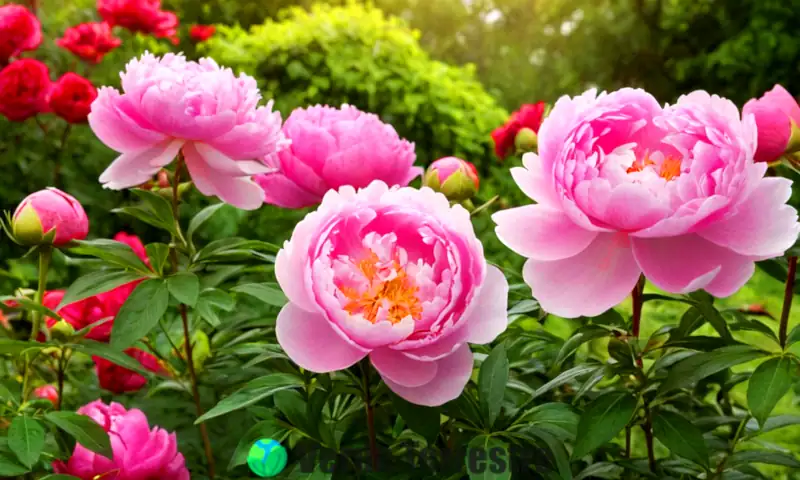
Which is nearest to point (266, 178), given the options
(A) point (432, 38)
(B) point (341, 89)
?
(B) point (341, 89)

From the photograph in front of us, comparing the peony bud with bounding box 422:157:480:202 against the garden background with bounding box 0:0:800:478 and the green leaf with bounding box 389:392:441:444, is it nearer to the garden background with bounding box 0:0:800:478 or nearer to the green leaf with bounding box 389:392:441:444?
the garden background with bounding box 0:0:800:478

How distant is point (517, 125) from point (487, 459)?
2.99 ft

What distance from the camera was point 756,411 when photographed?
0.67m

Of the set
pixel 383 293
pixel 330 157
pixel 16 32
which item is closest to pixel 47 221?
pixel 330 157

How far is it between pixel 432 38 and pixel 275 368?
551cm

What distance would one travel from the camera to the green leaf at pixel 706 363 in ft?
2.22

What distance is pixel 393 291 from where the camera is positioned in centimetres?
66

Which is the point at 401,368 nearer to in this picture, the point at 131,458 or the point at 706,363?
the point at 706,363

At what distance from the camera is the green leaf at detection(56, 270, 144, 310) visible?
805mm

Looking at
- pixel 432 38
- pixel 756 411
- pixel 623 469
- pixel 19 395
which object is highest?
pixel 756 411

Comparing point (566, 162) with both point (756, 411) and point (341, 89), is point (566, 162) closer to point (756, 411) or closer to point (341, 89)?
point (756, 411)

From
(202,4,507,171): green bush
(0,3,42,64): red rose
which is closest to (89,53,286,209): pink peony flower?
(0,3,42,64): red rose

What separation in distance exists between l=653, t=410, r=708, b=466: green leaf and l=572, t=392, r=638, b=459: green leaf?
44 mm

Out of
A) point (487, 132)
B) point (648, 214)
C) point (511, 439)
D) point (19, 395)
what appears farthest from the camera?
point (487, 132)
